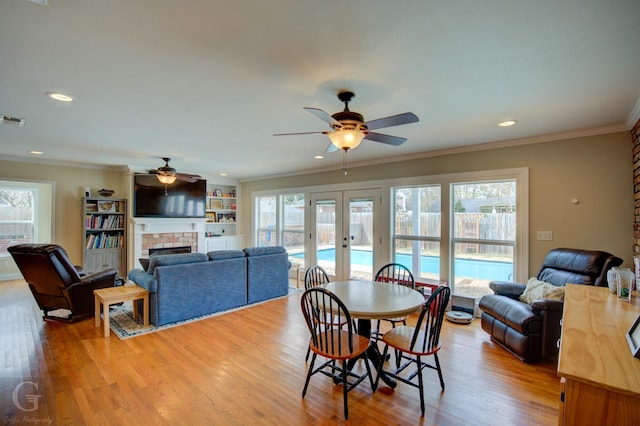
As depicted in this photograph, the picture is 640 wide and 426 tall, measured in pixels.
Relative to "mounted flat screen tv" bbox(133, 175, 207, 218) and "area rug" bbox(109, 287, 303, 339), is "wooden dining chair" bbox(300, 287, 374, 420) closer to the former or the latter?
"area rug" bbox(109, 287, 303, 339)

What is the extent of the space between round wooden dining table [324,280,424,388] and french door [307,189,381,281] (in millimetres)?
2489

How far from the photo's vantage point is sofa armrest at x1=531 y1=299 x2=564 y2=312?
9.34ft

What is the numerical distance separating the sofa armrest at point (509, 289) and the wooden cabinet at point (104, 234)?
7076mm

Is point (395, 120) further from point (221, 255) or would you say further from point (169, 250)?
point (169, 250)

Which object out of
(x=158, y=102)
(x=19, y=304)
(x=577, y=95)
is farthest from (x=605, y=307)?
(x=19, y=304)

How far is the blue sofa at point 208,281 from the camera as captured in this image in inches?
150

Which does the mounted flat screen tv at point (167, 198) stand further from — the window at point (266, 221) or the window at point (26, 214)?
the window at point (26, 214)

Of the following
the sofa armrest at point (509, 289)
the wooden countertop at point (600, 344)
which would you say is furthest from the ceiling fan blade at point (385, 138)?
the sofa armrest at point (509, 289)

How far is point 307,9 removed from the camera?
1502 millimetres

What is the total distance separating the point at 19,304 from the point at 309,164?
516cm

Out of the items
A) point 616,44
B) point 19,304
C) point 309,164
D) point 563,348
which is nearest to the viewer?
point 563,348

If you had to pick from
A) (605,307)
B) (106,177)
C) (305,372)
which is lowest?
(305,372)

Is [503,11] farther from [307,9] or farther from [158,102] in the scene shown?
[158,102]

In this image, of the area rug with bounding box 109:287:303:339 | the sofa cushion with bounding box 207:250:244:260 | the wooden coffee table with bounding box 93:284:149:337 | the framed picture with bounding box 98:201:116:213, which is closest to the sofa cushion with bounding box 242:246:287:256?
the sofa cushion with bounding box 207:250:244:260
